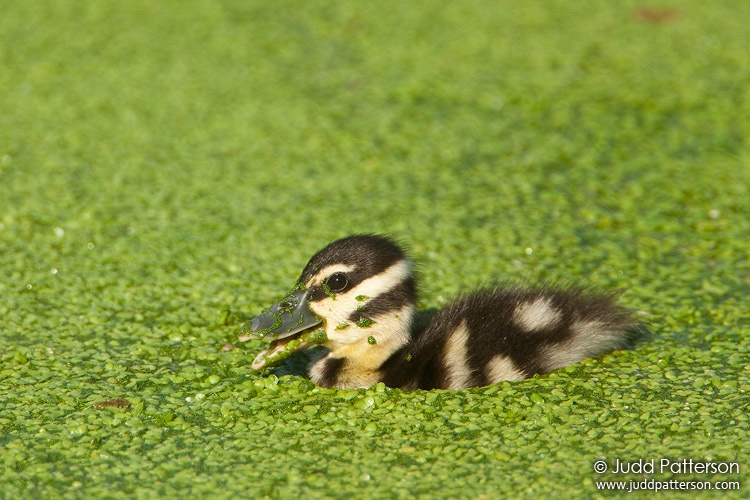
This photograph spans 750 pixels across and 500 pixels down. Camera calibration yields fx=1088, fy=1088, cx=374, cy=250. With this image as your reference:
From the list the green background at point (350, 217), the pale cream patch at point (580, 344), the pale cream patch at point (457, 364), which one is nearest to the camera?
the green background at point (350, 217)

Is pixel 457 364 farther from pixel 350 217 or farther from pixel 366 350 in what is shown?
pixel 350 217

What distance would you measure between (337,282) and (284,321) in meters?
0.20

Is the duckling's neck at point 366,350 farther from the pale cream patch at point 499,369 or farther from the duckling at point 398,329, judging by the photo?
the pale cream patch at point 499,369

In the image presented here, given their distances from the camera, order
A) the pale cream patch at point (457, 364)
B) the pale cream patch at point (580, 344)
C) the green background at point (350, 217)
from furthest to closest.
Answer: the pale cream patch at point (580, 344), the pale cream patch at point (457, 364), the green background at point (350, 217)

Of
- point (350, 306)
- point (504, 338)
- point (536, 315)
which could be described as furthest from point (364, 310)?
point (536, 315)

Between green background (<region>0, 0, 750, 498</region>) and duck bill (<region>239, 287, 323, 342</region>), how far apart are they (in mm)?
147

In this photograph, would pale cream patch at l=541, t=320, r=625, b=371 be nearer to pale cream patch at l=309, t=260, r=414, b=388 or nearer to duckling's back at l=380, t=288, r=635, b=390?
duckling's back at l=380, t=288, r=635, b=390

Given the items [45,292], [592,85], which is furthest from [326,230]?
[592,85]

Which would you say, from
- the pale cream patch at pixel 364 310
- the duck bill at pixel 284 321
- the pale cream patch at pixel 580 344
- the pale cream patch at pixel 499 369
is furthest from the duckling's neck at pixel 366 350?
the pale cream patch at pixel 580 344

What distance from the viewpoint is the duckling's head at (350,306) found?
327cm

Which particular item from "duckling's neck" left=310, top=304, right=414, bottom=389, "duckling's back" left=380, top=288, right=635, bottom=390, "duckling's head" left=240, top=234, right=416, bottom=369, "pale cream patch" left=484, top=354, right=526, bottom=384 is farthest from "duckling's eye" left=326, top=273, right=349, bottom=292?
"pale cream patch" left=484, top=354, right=526, bottom=384

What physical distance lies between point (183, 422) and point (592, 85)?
3391mm

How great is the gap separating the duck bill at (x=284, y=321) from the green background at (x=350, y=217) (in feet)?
0.48

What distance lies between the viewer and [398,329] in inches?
130
